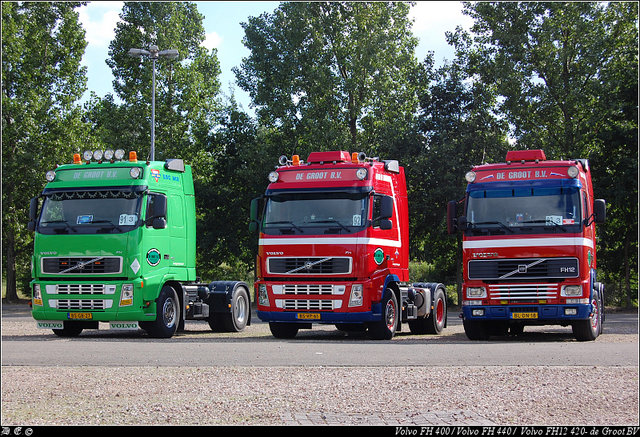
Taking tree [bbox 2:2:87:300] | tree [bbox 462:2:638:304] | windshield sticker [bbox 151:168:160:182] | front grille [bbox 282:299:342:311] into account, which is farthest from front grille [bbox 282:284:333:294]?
tree [bbox 2:2:87:300]

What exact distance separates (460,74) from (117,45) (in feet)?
66.5

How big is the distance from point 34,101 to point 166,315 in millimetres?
26794

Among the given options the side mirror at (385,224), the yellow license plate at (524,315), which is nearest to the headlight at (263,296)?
the side mirror at (385,224)

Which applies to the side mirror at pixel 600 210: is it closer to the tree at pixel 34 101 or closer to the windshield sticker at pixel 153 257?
the windshield sticker at pixel 153 257

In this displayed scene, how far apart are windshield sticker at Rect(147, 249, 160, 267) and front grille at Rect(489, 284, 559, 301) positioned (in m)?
7.18

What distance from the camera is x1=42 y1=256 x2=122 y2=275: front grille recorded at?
55.9 feet

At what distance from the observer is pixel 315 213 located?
55.4ft

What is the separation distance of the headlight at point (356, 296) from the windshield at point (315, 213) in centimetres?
118

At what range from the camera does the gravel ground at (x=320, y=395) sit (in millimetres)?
7512

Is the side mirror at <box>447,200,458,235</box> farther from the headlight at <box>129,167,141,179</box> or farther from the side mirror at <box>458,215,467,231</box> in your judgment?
the headlight at <box>129,167,141,179</box>

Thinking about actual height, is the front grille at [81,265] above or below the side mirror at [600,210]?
below

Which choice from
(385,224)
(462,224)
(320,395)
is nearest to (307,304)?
(385,224)

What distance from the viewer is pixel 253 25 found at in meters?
43.6

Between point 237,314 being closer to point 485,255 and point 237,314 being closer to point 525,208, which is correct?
point 485,255
